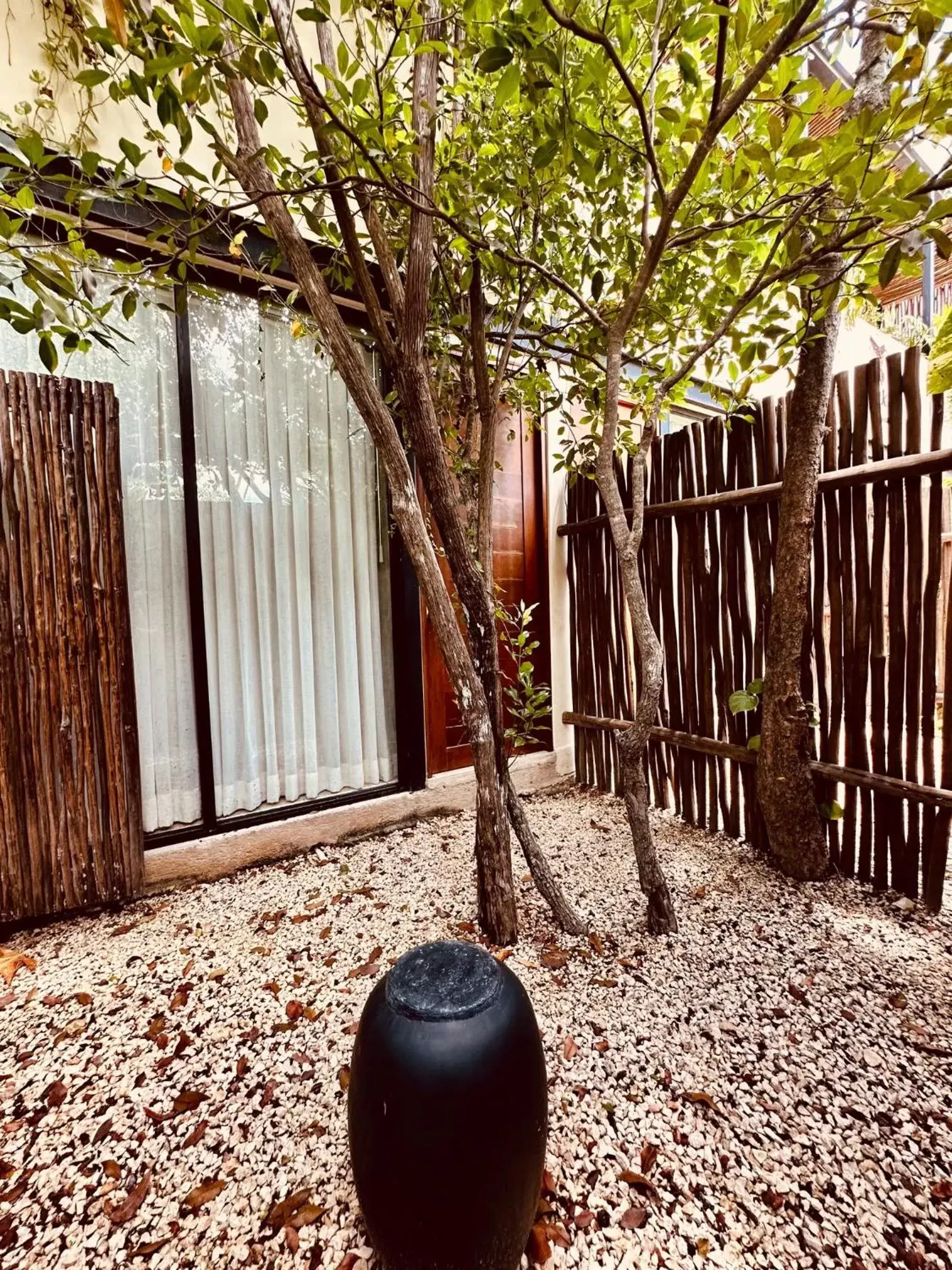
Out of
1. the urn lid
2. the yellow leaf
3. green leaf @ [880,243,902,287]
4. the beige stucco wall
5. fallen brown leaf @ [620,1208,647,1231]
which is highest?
the beige stucco wall

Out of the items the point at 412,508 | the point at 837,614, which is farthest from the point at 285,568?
the point at 837,614

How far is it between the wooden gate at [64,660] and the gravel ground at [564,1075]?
0.31 meters

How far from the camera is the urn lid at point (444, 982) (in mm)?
963

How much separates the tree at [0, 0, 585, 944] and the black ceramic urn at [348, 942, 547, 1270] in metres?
0.92

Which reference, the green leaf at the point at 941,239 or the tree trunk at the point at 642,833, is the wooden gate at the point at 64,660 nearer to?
the tree trunk at the point at 642,833

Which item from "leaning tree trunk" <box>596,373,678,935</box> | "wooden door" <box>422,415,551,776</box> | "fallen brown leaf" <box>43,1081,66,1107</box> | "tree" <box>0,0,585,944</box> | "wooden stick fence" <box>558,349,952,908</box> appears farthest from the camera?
"wooden door" <box>422,415,551,776</box>

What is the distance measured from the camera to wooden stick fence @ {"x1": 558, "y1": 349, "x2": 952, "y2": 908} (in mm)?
2119

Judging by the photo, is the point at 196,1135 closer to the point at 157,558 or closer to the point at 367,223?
the point at 157,558

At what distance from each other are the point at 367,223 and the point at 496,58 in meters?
0.81

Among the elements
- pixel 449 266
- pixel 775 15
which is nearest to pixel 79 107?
pixel 449 266

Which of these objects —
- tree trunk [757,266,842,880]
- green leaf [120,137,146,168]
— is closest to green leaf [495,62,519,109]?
green leaf [120,137,146,168]

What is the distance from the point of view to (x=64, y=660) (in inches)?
87.3

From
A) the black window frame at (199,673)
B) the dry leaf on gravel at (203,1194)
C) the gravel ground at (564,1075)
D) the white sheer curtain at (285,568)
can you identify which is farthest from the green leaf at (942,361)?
the dry leaf on gravel at (203,1194)

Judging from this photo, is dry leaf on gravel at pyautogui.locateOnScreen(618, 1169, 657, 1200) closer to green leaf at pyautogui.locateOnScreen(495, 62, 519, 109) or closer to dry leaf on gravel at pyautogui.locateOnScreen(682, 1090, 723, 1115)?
dry leaf on gravel at pyautogui.locateOnScreen(682, 1090, 723, 1115)
